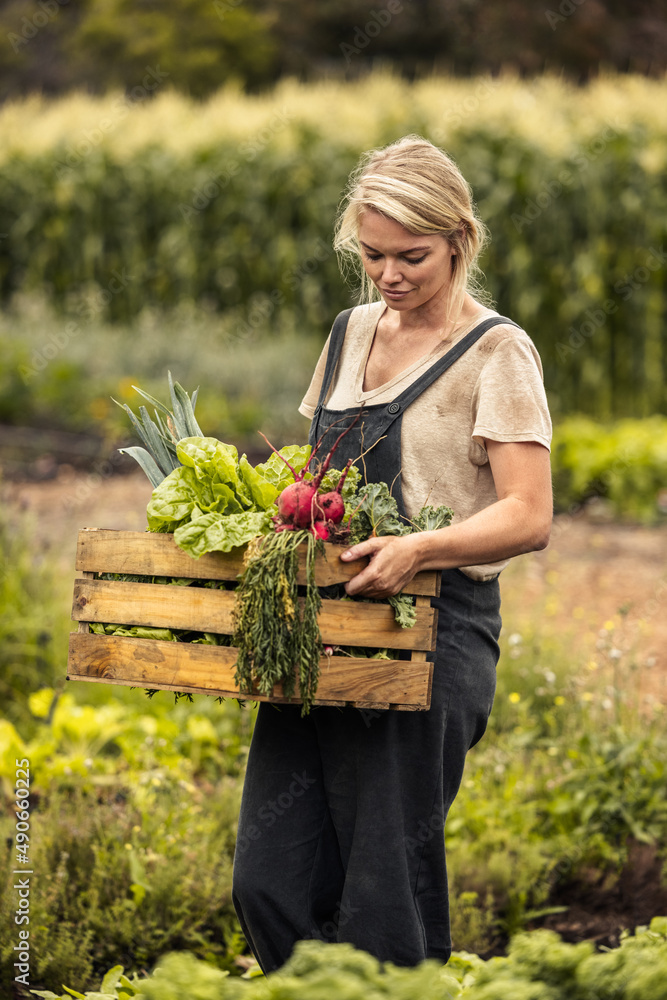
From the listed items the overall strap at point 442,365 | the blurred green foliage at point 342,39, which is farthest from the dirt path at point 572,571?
the blurred green foliage at point 342,39

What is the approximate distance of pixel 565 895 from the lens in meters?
3.60

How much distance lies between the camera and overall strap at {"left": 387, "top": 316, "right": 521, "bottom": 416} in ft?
7.38

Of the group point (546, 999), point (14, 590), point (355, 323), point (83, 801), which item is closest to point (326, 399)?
point (355, 323)

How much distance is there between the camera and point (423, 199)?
217cm

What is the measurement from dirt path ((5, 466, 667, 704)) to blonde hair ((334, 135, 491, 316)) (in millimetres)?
2245

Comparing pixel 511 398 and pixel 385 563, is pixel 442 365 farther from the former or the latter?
pixel 385 563

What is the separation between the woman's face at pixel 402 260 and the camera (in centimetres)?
220

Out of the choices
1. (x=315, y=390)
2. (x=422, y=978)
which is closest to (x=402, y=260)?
(x=315, y=390)

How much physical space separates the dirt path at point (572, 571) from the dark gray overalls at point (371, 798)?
1.95 metres

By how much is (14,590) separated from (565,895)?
2.81m

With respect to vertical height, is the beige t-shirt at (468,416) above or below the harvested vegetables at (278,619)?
above

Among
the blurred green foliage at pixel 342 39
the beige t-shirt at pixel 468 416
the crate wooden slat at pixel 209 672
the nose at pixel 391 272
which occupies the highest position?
the blurred green foliage at pixel 342 39

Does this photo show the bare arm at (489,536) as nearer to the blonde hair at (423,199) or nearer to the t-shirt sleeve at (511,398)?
the t-shirt sleeve at (511,398)

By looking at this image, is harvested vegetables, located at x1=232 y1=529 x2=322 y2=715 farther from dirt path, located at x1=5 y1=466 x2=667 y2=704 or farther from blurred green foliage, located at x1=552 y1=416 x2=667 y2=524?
blurred green foliage, located at x1=552 y1=416 x2=667 y2=524
